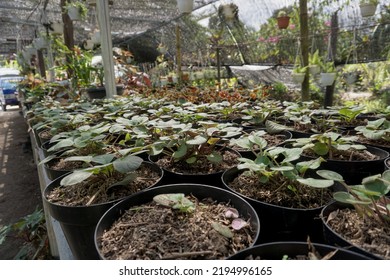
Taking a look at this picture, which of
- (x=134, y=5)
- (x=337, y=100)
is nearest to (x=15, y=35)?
(x=134, y=5)

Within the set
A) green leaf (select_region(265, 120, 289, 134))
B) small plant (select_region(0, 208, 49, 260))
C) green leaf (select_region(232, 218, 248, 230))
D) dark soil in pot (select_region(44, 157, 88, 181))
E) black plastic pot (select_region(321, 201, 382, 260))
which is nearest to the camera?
black plastic pot (select_region(321, 201, 382, 260))

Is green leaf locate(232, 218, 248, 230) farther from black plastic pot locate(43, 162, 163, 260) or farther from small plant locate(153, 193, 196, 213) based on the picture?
black plastic pot locate(43, 162, 163, 260)

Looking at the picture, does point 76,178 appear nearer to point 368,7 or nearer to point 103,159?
point 103,159

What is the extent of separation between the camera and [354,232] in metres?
0.64

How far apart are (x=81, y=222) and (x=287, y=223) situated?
0.56 meters

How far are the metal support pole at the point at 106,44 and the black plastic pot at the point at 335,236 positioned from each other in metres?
3.08

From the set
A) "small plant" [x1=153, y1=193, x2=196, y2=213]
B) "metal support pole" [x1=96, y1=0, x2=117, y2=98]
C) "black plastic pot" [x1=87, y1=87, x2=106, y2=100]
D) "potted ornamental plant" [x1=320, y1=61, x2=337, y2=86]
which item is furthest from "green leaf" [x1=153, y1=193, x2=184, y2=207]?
"potted ornamental plant" [x1=320, y1=61, x2=337, y2=86]

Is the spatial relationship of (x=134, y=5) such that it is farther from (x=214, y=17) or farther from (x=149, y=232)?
(x=149, y=232)

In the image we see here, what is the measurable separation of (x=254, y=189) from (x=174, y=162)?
40 centimetres

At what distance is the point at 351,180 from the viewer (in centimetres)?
106

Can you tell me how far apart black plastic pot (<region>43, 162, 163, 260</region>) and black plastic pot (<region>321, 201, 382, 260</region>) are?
551 millimetres

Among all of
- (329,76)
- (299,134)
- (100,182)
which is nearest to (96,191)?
(100,182)

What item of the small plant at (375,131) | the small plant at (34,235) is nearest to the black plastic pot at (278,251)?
the small plant at (375,131)

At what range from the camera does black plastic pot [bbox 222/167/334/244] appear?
0.72 metres
